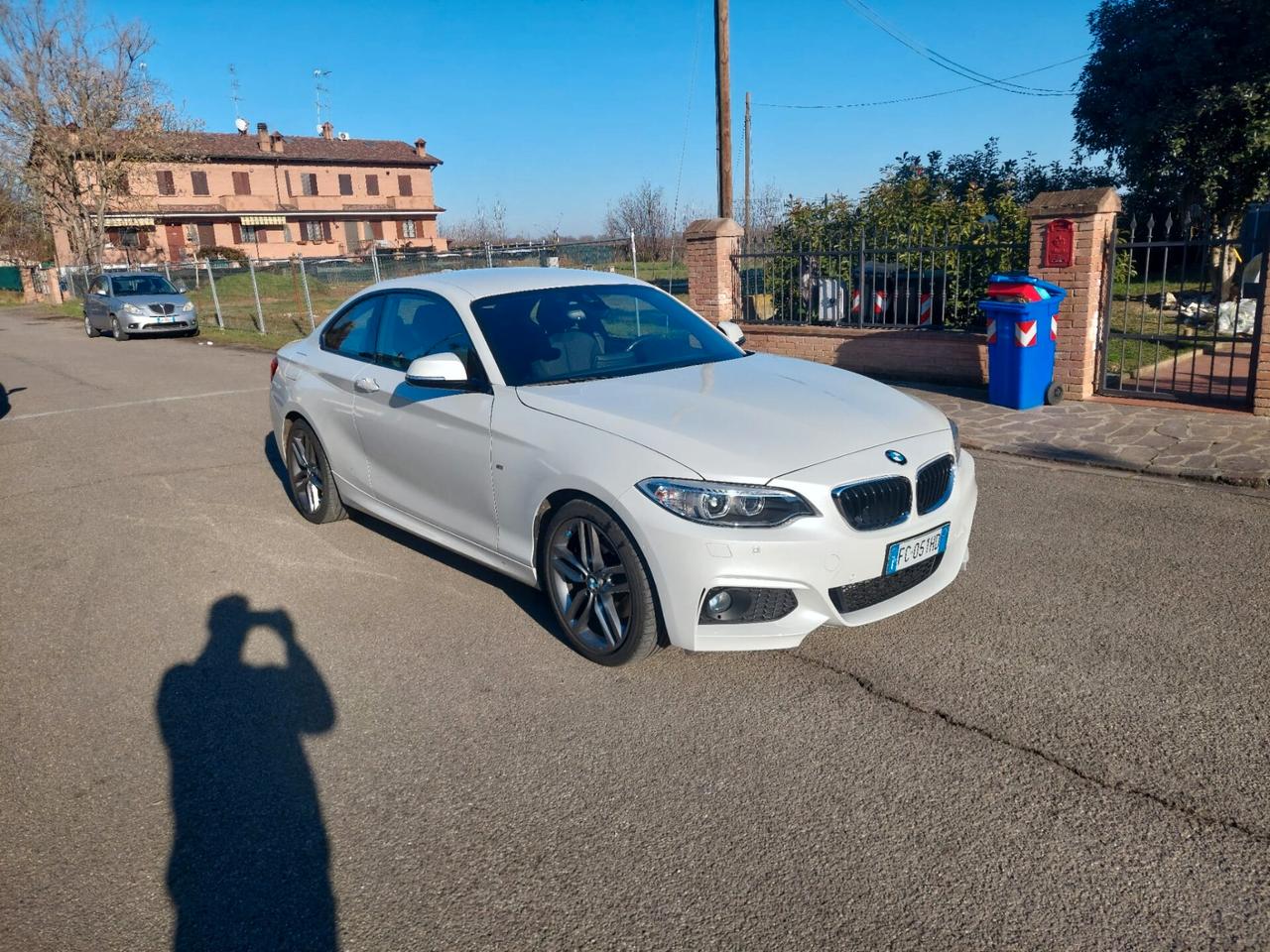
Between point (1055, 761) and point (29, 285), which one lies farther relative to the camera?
point (29, 285)

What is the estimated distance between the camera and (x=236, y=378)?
45.9ft

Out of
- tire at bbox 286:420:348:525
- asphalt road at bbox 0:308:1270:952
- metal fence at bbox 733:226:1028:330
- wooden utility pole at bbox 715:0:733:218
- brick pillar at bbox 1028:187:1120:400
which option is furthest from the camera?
wooden utility pole at bbox 715:0:733:218

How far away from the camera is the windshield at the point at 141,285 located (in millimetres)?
22922

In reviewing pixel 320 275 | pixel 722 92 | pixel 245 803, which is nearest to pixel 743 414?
pixel 245 803

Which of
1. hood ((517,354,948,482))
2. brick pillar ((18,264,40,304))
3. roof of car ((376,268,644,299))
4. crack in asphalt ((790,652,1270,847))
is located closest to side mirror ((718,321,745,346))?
roof of car ((376,268,644,299))

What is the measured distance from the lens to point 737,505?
11.8 ft

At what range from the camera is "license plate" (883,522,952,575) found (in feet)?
12.3

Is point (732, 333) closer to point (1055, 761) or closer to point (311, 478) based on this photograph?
point (311, 478)

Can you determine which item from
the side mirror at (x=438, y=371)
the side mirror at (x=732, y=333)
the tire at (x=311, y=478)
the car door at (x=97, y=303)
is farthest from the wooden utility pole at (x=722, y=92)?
the car door at (x=97, y=303)

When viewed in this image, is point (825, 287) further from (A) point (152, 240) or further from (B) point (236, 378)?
(A) point (152, 240)

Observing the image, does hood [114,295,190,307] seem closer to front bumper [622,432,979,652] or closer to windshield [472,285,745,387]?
windshield [472,285,745,387]

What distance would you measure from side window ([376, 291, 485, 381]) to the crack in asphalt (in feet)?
7.03

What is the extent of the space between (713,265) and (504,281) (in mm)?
7950

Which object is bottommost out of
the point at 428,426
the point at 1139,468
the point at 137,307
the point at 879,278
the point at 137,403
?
Answer: the point at 1139,468
